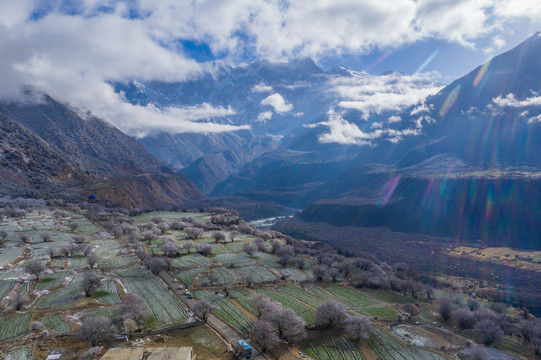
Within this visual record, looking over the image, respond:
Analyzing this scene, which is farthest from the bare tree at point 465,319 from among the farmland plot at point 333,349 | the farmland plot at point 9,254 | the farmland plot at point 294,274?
the farmland plot at point 9,254

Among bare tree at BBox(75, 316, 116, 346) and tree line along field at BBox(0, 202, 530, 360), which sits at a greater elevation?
bare tree at BBox(75, 316, 116, 346)

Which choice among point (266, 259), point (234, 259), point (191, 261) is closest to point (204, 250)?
point (191, 261)

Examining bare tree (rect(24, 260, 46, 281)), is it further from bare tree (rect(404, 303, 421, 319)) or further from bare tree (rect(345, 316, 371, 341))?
bare tree (rect(404, 303, 421, 319))

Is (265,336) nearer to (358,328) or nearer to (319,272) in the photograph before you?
(358,328)

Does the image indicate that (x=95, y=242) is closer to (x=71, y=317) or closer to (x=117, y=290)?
(x=117, y=290)

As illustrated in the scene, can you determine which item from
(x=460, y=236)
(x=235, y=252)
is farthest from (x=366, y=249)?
(x=235, y=252)

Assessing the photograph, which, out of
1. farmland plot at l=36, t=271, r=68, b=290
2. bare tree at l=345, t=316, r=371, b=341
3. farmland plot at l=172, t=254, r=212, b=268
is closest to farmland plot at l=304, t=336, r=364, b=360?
bare tree at l=345, t=316, r=371, b=341
